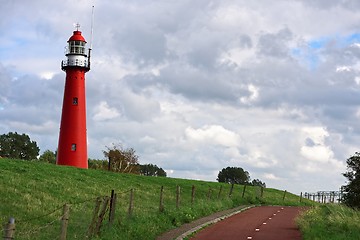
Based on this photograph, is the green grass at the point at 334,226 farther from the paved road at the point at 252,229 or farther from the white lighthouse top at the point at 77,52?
the white lighthouse top at the point at 77,52

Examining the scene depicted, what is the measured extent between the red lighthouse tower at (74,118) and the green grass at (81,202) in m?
4.73

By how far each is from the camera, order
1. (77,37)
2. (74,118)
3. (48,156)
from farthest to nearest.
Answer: (48,156)
(77,37)
(74,118)

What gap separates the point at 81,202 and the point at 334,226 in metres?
12.4

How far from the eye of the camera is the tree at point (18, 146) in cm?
10144

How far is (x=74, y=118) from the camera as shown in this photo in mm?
54438

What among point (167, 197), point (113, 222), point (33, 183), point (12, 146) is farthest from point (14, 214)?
point (12, 146)

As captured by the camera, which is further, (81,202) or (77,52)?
(77,52)

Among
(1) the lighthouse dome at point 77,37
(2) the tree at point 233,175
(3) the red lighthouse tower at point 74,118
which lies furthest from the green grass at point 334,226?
(2) the tree at point 233,175

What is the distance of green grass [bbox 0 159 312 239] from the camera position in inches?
825

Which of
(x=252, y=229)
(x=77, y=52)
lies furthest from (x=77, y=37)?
(x=252, y=229)

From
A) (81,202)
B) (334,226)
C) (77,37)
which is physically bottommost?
(81,202)

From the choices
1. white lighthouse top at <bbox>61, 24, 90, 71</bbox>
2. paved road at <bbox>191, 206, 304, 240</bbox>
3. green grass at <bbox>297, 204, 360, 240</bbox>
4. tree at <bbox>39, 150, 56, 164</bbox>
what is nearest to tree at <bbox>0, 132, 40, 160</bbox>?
tree at <bbox>39, 150, 56, 164</bbox>

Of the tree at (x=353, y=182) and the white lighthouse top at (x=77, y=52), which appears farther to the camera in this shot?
the white lighthouse top at (x=77, y=52)

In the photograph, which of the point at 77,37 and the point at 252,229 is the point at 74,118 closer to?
the point at 77,37
